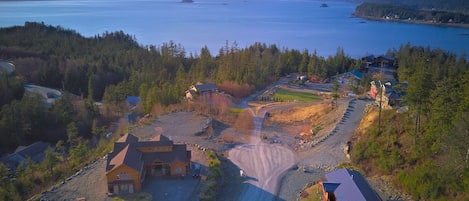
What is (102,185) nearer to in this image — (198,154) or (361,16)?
(198,154)

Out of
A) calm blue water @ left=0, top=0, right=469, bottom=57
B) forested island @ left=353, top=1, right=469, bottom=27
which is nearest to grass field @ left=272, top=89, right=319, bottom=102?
calm blue water @ left=0, top=0, right=469, bottom=57

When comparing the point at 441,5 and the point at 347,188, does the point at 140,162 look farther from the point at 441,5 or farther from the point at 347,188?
the point at 441,5

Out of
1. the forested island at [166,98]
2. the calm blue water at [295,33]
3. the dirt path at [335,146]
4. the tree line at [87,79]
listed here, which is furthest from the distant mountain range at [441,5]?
the dirt path at [335,146]

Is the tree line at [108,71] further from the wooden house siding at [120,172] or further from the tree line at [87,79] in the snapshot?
the wooden house siding at [120,172]

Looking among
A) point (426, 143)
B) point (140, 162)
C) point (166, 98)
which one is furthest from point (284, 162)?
point (166, 98)

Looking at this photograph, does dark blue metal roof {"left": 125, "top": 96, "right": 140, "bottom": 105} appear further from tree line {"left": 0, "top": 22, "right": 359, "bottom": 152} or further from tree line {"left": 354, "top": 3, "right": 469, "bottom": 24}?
tree line {"left": 354, "top": 3, "right": 469, "bottom": 24}
